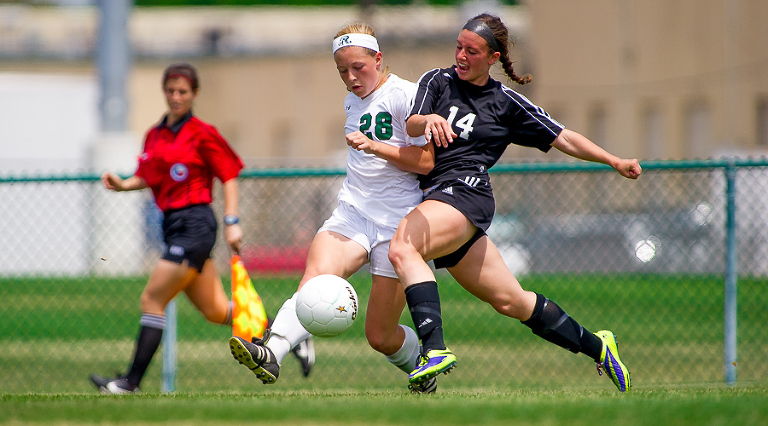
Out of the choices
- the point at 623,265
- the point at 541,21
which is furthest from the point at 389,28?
the point at 623,265

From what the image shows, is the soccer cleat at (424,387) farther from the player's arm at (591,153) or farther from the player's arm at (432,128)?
the player's arm at (591,153)

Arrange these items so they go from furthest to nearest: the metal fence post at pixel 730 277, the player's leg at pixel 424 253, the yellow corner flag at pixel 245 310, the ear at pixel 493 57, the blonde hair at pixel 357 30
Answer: the metal fence post at pixel 730 277 < the yellow corner flag at pixel 245 310 < the blonde hair at pixel 357 30 < the ear at pixel 493 57 < the player's leg at pixel 424 253

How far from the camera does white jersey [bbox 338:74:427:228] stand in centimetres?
559

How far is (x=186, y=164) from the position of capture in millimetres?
6449

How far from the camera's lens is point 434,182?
555cm

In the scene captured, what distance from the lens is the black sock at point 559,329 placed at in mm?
5777

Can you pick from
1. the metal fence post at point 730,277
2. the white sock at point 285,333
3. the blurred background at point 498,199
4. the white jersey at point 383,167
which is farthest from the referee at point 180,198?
the metal fence post at point 730,277

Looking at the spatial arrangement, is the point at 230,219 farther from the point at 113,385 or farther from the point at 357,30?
the point at 357,30

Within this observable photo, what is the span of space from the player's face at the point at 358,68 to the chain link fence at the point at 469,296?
205cm

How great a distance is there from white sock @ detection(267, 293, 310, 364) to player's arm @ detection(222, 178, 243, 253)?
0.84m

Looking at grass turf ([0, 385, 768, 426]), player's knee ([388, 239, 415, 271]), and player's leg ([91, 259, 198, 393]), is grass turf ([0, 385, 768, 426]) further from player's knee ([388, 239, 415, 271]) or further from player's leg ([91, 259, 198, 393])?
player's leg ([91, 259, 198, 393])

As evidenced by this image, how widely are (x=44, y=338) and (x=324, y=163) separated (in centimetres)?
1878

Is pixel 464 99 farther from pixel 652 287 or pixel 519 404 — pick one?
pixel 652 287

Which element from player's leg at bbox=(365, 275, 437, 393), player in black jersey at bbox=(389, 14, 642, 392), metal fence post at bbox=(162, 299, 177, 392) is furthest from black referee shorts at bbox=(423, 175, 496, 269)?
metal fence post at bbox=(162, 299, 177, 392)
